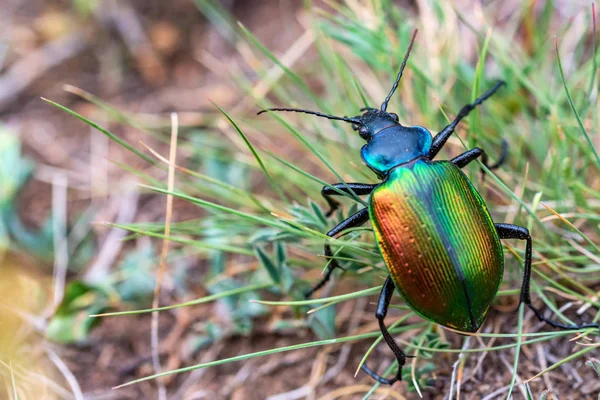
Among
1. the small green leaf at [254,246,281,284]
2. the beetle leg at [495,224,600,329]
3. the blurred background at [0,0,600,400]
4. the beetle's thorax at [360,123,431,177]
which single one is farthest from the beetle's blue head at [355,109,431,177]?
the small green leaf at [254,246,281,284]

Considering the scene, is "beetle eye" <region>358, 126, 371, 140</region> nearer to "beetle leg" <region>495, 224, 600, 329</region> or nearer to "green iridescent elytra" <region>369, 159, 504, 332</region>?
"green iridescent elytra" <region>369, 159, 504, 332</region>

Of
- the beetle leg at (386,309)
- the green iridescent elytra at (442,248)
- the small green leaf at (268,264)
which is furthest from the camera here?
the small green leaf at (268,264)

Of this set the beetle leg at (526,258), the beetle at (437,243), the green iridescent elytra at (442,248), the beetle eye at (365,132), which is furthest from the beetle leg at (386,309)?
the beetle eye at (365,132)

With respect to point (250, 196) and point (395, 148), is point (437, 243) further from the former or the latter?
point (250, 196)

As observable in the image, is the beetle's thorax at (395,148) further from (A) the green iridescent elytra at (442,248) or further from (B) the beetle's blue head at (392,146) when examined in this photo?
(A) the green iridescent elytra at (442,248)

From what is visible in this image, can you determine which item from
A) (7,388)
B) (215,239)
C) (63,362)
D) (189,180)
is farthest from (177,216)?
(7,388)

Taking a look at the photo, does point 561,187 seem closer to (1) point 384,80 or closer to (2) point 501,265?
(2) point 501,265
